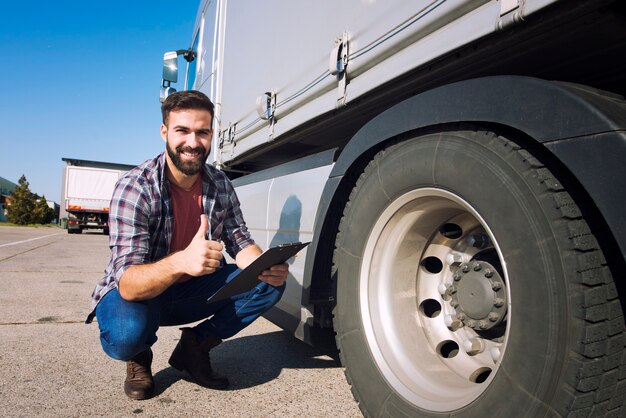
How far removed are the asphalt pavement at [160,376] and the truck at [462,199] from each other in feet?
0.90

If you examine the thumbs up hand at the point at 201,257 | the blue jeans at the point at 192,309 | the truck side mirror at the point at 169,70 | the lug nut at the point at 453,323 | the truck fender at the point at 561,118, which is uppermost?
the truck side mirror at the point at 169,70

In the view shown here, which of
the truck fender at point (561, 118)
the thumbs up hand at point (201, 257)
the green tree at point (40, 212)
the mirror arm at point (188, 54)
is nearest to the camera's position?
the truck fender at point (561, 118)

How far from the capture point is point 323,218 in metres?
1.81

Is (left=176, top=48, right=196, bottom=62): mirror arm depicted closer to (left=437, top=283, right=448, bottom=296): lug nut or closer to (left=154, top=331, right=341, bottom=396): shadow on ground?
(left=154, top=331, right=341, bottom=396): shadow on ground

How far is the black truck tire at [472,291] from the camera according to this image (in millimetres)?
966

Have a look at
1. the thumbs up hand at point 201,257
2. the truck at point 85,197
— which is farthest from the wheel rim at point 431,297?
the truck at point 85,197

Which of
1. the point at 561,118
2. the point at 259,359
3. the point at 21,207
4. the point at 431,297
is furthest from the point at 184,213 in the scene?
the point at 21,207

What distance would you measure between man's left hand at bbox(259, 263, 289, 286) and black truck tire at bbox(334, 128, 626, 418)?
0.37 meters

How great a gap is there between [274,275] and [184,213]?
0.59m

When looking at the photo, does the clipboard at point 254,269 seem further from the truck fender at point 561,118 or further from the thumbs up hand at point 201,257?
the truck fender at point 561,118

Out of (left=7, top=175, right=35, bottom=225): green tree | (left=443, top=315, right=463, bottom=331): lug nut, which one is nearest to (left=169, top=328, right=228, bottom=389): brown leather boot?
(left=443, top=315, right=463, bottom=331): lug nut

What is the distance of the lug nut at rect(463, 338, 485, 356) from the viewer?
1.46m

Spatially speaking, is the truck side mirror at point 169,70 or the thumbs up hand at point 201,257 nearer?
the thumbs up hand at point 201,257

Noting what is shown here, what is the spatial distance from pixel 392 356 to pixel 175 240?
1221 millimetres
